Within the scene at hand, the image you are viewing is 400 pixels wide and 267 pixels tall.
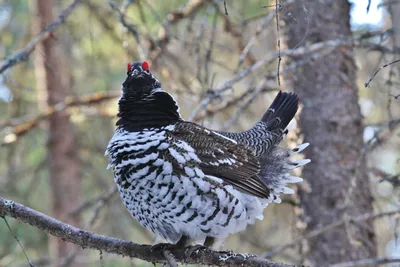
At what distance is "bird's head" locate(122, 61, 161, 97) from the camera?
4465mm

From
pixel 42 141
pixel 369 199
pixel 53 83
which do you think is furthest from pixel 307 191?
pixel 42 141

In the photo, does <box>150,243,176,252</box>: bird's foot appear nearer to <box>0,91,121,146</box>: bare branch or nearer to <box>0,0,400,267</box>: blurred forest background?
<box>0,0,400,267</box>: blurred forest background

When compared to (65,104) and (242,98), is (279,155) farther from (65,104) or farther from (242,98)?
(65,104)

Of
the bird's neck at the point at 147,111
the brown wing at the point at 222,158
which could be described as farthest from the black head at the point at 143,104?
the brown wing at the point at 222,158

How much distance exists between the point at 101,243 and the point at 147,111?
1.10 metres

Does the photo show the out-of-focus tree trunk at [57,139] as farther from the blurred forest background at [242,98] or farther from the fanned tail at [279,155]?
the fanned tail at [279,155]

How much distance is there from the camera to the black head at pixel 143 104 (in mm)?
4273

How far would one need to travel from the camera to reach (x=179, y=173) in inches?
152

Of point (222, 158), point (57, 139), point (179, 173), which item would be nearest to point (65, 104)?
point (57, 139)

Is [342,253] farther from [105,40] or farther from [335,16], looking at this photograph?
[105,40]

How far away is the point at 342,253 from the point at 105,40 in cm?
500

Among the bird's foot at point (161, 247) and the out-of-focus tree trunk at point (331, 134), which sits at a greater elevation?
the out-of-focus tree trunk at point (331, 134)

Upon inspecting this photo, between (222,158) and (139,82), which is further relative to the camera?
(139,82)

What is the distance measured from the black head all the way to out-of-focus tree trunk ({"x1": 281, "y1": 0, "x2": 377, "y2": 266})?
156 centimetres
